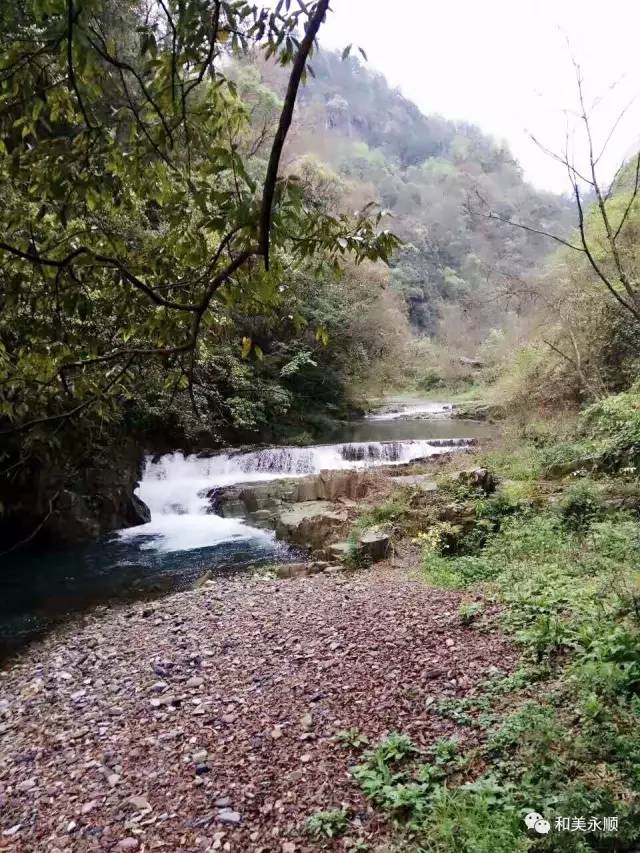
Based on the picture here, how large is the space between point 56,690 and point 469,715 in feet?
10.9

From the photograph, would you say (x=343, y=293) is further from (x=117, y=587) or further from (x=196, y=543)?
(x=117, y=587)

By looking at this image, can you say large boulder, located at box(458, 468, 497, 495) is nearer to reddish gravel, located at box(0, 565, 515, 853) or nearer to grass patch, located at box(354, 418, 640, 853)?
reddish gravel, located at box(0, 565, 515, 853)

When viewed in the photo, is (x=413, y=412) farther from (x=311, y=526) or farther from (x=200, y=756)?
(x=200, y=756)

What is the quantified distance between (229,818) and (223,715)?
92 cm

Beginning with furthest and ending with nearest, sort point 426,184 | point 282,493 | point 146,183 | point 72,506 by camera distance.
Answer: point 426,184 → point 282,493 → point 72,506 → point 146,183

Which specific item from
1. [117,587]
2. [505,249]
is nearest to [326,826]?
[117,587]

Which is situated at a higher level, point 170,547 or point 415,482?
point 415,482

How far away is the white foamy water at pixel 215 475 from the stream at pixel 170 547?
0.8 inches

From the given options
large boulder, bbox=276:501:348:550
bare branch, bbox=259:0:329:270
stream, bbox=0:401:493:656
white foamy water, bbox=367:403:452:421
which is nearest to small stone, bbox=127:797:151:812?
bare branch, bbox=259:0:329:270

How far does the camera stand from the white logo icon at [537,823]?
190 cm

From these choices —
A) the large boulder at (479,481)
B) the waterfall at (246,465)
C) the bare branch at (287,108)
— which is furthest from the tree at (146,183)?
the waterfall at (246,465)

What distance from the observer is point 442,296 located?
42969 mm

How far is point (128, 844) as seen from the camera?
8.02 ft

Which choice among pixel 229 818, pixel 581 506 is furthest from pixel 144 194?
pixel 581 506
